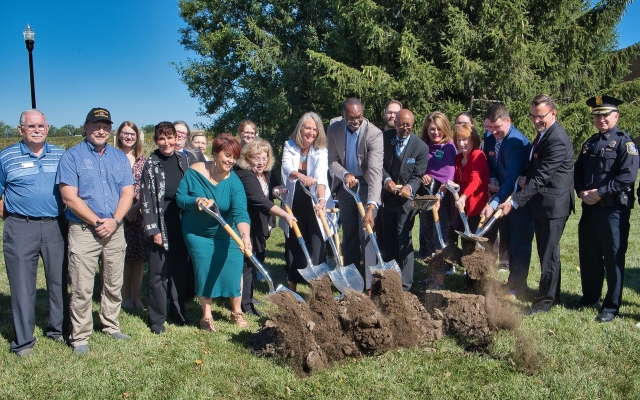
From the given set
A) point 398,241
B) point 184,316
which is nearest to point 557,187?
point 398,241

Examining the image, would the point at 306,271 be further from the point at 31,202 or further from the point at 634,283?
the point at 634,283

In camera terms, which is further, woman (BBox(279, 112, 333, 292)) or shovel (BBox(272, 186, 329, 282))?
woman (BBox(279, 112, 333, 292))

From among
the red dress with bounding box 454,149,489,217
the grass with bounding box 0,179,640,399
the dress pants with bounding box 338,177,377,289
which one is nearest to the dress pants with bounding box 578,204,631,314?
the grass with bounding box 0,179,640,399

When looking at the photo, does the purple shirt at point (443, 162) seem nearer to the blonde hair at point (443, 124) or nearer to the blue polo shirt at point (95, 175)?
the blonde hair at point (443, 124)

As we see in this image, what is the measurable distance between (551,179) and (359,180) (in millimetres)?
1960

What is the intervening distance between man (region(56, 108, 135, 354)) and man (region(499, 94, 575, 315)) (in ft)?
11.8

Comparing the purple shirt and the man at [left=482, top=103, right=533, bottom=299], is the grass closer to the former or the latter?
the man at [left=482, top=103, right=533, bottom=299]

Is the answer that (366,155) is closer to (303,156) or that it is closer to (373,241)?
(303,156)

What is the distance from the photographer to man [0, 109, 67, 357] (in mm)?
4199

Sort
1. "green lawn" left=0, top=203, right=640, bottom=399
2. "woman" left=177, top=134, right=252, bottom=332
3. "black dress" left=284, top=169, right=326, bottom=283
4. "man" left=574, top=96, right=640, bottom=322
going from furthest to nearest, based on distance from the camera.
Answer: "black dress" left=284, top=169, right=326, bottom=283 → "man" left=574, top=96, right=640, bottom=322 → "woman" left=177, top=134, right=252, bottom=332 → "green lawn" left=0, top=203, right=640, bottom=399

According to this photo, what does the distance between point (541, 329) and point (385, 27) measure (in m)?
11.5

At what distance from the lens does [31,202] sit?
166 inches

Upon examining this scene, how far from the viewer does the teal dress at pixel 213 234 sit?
4629mm

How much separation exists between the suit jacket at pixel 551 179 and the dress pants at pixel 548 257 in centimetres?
10
